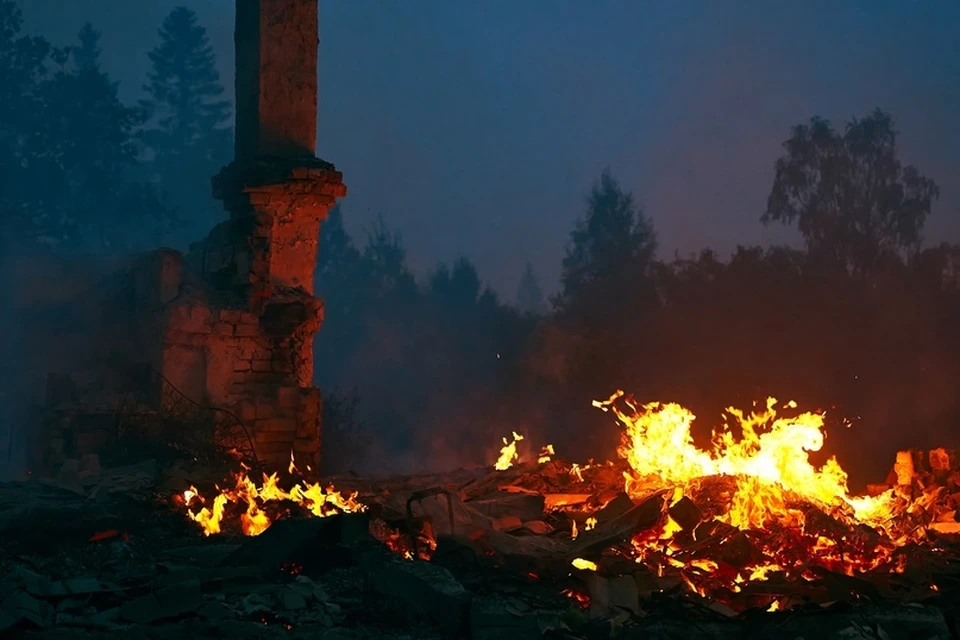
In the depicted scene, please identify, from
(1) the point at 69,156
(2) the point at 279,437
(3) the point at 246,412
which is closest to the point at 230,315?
(3) the point at 246,412

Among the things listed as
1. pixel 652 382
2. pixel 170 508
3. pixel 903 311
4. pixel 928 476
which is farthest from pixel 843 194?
pixel 170 508

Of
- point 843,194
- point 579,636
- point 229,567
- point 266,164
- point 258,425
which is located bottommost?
point 579,636

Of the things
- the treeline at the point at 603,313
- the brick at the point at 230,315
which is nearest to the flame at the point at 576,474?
the brick at the point at 230,315

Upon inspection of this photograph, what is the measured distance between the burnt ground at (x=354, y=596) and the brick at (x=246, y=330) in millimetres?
4244

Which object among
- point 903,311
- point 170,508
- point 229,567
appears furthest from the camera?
point 903,311

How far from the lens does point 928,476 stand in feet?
37.4

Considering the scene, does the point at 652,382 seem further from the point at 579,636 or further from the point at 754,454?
the point at 579,636

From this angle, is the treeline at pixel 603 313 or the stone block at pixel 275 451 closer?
the stone block at pixel 275 451

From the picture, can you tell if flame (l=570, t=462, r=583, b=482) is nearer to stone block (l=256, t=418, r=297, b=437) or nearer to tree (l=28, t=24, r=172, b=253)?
stone block (l=256, t=418, r=297, b=437)

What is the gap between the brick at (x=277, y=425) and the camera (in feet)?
41.5

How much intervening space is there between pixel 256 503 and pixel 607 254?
97.9ft

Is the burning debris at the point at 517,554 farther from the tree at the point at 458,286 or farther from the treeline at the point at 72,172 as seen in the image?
the tree at the point at 458,286

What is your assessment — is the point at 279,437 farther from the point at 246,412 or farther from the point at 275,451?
the point at 246,412

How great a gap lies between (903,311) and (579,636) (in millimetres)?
24221
